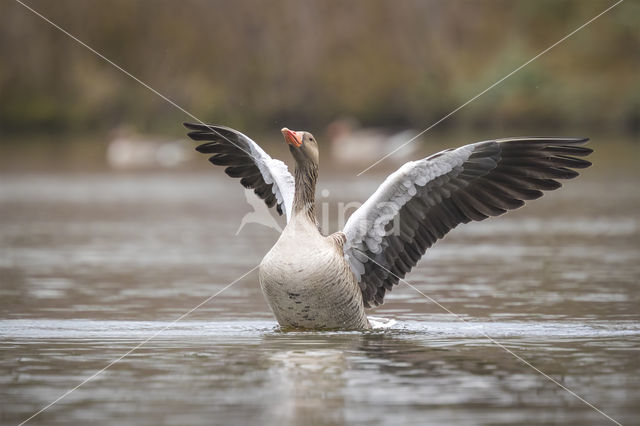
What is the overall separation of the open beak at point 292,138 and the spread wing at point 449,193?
856mm

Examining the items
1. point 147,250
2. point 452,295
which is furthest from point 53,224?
point 452,295

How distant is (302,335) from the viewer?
11250 millimetres

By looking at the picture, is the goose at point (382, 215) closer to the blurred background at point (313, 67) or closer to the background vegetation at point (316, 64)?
the blurred background at point (313, 67)

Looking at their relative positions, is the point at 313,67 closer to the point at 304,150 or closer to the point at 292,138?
the point at 304,150

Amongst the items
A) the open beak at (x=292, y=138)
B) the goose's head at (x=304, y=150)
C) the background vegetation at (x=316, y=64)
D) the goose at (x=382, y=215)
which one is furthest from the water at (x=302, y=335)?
the background vegetation at (x=316, y=64)

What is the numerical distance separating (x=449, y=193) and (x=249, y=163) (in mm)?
2589

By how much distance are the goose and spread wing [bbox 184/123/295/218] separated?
0.08ft

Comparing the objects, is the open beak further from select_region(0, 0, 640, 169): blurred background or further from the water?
select_region(0, 0, 640, 169): blurred background

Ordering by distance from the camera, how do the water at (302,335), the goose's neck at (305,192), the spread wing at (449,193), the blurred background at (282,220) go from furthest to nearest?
the spread wing at (449,193) → the goose's neck at (305,192) → the blurred background at (282,220) → the water at (302,335)

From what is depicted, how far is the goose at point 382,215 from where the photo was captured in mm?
11086

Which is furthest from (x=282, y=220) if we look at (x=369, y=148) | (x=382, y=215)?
(x=369, y=148)

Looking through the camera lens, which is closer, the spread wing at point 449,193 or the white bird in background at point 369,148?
the spread wing at point 449,193

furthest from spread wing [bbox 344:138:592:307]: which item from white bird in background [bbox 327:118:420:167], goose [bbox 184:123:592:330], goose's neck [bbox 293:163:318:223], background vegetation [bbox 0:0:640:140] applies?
background vegetation [bbox 0:0:640:140]

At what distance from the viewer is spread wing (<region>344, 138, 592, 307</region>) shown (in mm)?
11719
